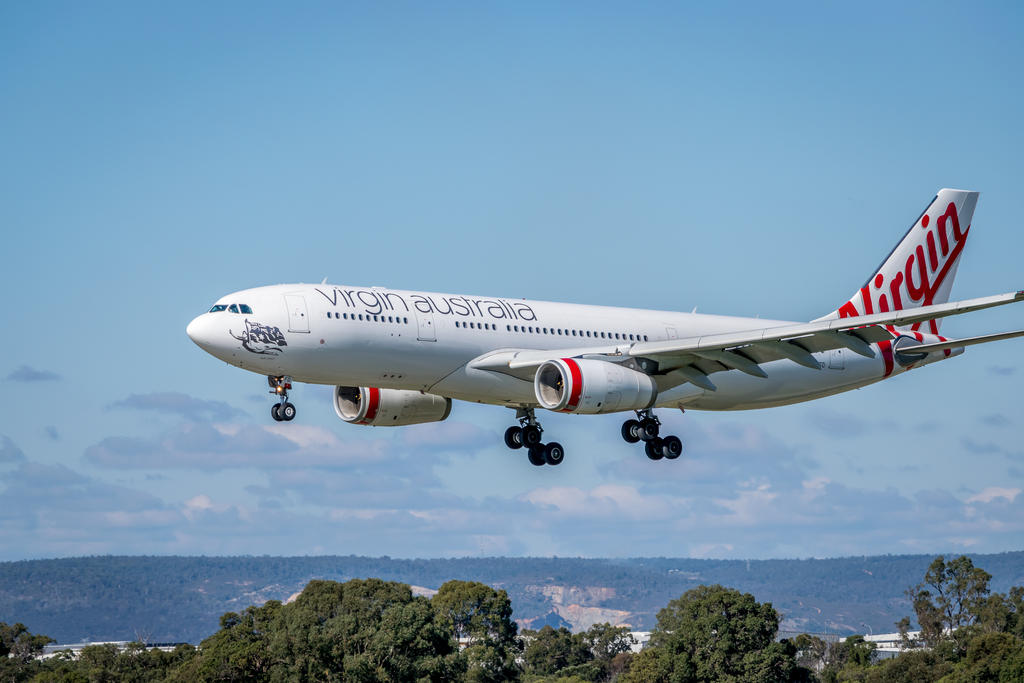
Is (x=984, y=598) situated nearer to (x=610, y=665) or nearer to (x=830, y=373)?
(x=610, y=665)

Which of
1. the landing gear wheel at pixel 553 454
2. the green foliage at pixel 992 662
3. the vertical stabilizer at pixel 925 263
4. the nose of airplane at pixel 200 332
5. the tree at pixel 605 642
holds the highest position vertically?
the vertical stabilizer at pixel 925 263

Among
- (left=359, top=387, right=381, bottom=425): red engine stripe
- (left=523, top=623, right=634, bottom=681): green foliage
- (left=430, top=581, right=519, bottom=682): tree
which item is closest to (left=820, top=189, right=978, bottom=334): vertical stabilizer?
(left=359, top=387, right=381, bottom=425): red engine stripe

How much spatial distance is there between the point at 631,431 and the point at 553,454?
318 centimetres

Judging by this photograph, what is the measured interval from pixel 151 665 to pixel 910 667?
71.3 meters

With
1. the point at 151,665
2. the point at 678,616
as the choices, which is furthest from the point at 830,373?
the point at 678,616

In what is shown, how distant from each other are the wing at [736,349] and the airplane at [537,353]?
0.18 feet

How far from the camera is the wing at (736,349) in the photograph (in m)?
47.5

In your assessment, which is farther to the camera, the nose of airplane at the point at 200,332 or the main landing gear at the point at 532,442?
the main landing gear at the point at 532,442

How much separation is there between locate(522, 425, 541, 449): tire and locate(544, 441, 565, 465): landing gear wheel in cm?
55

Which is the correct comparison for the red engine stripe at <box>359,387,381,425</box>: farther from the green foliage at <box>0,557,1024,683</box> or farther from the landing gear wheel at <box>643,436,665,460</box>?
the green foliage at <box>0,557,1024,683</box>

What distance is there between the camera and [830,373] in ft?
192

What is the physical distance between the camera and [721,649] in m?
139

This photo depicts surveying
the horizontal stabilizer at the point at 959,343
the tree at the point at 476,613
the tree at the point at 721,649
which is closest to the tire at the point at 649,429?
the horizontal stabilizer at the point at 959,343

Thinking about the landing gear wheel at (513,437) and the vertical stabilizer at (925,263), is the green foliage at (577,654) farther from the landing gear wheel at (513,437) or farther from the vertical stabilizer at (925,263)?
the landing gear wheel at (513,437)
